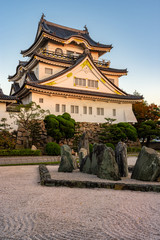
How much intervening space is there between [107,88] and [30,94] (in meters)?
10.1

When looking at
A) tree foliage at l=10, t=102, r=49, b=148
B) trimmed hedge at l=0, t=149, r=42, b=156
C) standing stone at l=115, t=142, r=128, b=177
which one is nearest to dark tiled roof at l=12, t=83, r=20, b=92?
tree foliage at l=10, t=102, r=49, b=148

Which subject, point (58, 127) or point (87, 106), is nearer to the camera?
point (58, 127)

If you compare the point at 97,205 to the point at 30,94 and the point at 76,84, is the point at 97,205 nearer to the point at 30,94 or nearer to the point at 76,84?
the point at 30,94

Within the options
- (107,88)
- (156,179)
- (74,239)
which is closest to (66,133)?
(107,88)

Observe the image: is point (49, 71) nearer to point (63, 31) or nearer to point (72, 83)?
point (72, 83)

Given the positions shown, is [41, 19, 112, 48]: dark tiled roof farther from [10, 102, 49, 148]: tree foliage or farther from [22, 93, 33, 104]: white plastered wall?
[10, 102, 49, 148]: tree foliage

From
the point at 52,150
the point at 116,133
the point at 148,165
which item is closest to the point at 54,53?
the point at 116,133

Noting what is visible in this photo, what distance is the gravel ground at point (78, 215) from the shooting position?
333 centimetres

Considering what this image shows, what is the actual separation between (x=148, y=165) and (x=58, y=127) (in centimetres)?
1353

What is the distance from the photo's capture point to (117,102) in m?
28.8

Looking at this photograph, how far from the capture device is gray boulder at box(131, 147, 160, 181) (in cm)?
759

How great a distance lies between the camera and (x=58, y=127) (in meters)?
20.5

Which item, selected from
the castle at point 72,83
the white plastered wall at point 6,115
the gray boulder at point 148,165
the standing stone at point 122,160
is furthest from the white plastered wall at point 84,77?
the gray boulder at point 148,165

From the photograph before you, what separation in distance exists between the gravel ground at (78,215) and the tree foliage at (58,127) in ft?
45.6
